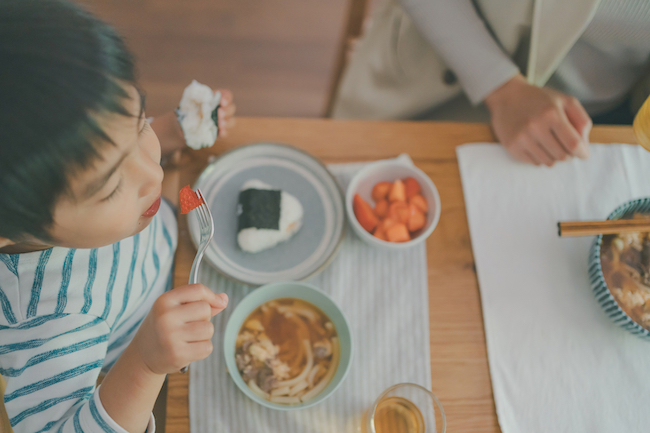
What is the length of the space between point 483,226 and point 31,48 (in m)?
0.76

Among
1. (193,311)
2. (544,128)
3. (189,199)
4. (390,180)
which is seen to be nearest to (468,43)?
(544,128)

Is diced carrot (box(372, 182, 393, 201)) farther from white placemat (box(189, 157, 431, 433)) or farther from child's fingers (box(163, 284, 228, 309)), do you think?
child's fingers (box(163, 284, 228, 309))

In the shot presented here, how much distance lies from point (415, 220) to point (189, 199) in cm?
40

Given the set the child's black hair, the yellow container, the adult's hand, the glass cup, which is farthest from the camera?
the adult's hand

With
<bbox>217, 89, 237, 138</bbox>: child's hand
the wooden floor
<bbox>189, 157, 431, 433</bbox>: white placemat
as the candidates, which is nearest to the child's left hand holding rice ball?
<bbox>217, 89, 237, 138</bbox>: child's hand

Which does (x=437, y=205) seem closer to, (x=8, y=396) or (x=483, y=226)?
(x=483, y=226)

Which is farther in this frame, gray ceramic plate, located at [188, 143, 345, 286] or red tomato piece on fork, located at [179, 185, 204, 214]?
gray ceramic plate, located at [188, 143, 345, 286]

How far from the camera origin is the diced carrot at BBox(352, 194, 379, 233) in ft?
2.63

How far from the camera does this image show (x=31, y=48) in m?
0.42

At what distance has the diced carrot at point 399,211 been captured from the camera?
796 mm

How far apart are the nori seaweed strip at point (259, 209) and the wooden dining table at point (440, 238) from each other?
119mm

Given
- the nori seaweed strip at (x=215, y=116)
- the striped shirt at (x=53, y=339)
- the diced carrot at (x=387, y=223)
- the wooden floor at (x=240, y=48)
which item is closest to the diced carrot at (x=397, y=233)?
the diced carrot at (x=387, y=223)

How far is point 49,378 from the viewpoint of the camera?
1.88ft

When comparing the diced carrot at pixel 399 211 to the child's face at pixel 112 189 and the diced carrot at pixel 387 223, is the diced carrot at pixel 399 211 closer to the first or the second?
the diced carrot at pixel 387 223
